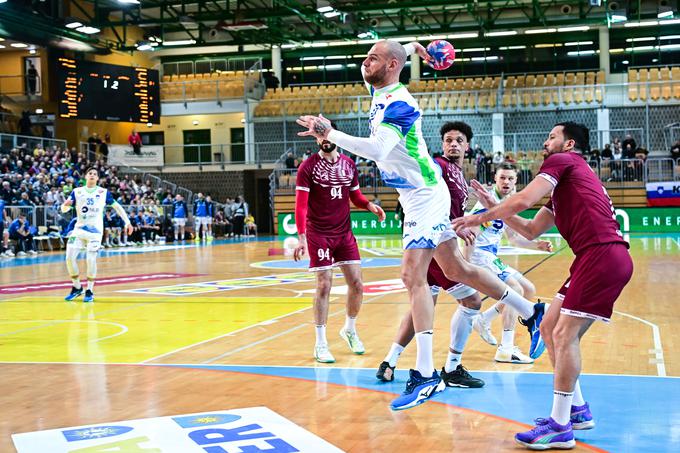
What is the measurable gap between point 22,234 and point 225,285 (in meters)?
13.8

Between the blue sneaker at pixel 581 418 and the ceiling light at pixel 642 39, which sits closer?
the blue sneaker at pixel 581 418

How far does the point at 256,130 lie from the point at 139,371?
119 ft

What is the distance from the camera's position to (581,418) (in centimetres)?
494

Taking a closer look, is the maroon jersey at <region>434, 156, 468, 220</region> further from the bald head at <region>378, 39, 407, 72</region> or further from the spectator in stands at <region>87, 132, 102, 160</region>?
the spectator in stands at <region>87, 132, 102, 160</region>

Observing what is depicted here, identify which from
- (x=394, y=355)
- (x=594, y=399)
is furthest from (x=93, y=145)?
(x=594, y=399)

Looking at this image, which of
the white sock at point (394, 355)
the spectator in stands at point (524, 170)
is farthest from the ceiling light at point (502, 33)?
the white sock at point (394, 355)

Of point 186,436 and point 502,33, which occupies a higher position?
point 502,33

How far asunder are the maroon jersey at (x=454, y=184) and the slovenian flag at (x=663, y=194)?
26639mm

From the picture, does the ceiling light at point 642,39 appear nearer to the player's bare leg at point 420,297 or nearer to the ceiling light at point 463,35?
the ceiling light at point 463,35

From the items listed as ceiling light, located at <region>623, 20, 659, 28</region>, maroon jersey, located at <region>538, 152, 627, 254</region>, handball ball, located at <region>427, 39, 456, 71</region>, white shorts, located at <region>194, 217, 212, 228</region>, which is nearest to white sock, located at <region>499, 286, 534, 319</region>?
maroon jersey, located at <region>538, 152, 627, 254</region>

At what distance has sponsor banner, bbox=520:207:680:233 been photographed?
31.0 m

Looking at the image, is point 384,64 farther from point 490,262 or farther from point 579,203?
point 490,262

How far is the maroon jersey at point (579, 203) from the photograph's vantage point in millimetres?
4770

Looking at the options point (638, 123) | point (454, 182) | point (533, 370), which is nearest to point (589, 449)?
point (533, 370)
